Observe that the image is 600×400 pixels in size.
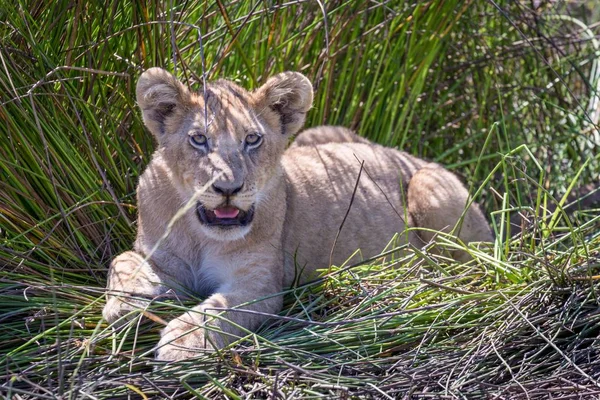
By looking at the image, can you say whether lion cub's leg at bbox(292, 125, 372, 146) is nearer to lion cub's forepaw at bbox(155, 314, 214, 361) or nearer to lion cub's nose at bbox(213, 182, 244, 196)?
lion cub's nose at bbox(213, 182, 244, 196)

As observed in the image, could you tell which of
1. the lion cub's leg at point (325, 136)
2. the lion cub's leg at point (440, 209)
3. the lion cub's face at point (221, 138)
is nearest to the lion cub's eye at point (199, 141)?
the lion cub's face at point (221, 138)

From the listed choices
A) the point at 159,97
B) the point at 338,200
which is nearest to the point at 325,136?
the point at 338,200

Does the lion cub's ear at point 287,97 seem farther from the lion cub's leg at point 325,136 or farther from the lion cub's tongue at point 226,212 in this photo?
the lion cub's leg at point 325,136

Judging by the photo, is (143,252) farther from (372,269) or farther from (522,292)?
(522,292)

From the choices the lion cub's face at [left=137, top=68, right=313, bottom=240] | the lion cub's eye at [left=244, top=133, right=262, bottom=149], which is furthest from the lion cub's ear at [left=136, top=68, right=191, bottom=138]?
the lion cub's eye at [left=244, top=133, right=262, bottom=149]

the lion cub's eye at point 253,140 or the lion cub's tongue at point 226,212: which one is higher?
the lion cub's eye at point 253,140

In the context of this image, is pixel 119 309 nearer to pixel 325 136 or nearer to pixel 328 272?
pixel 328 272

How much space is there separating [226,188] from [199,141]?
393 millimetres

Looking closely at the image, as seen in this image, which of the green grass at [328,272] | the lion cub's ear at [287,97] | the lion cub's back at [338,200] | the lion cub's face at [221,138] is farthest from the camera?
the lion cub's back at [338,200]

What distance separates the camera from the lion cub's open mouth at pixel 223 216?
4578 mm

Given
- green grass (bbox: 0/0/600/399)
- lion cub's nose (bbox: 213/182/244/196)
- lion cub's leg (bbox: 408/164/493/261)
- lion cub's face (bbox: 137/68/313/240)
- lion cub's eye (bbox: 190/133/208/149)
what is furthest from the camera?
lion cub's leg (bbox: 408/164/493/261)

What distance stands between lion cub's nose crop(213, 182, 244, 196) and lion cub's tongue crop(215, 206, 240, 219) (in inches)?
7.4

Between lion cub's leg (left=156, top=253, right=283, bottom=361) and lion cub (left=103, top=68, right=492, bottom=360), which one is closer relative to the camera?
lion cub's leg (left=156, top=253, right=283, bottom=361)

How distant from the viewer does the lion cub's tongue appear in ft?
15.0
